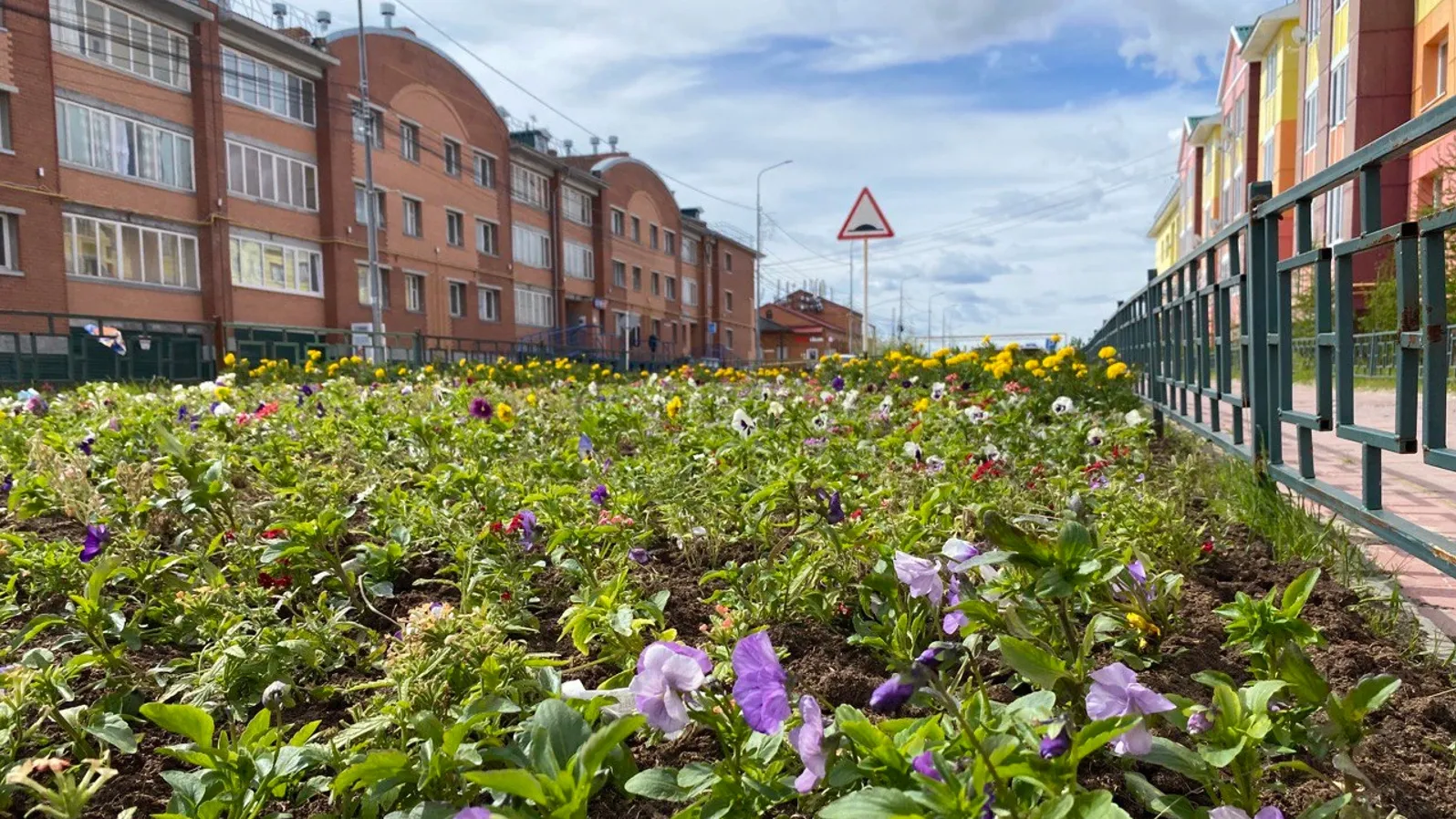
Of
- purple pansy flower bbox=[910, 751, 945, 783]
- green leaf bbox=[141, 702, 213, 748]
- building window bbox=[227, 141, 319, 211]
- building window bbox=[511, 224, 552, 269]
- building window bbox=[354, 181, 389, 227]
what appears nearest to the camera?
purple pansy flower bbox=[910, 751, 945, 783]

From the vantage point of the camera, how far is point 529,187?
35.3 meters

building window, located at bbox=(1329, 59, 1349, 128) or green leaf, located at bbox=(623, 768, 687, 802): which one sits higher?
building window, located at bbox=(1329, 59, 1349, 128)

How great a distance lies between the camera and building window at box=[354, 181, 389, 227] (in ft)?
84.0

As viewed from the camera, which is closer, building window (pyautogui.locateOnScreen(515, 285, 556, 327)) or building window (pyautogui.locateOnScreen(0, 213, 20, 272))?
building window (pyautogui.locateOnScreen(0, 213, 20, 272))

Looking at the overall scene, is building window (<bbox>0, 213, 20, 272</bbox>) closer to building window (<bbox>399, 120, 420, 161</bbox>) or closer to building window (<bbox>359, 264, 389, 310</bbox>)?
building window (<bbox>359, 264, 389, 310</bbox>)

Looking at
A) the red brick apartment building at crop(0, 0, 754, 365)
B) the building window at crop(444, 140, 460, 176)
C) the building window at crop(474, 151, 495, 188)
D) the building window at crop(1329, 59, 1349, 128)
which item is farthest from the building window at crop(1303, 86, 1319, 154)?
the building window at crop(474, 151, 495, 188)

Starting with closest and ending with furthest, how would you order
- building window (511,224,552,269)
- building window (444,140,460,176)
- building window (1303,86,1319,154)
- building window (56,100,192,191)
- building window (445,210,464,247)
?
1. building window (56,100,192,191)
2. building window (1303,86,1319,154)
3. building window (444,140,460,176)
4. building window (445,210,464,247)
5. building window (511,224,552,269)

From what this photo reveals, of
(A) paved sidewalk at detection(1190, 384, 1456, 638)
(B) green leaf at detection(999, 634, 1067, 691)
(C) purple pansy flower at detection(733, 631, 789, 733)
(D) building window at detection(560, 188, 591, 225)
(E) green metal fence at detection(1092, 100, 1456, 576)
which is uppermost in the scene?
(D) building window at detection(560, 188, 591, 225)

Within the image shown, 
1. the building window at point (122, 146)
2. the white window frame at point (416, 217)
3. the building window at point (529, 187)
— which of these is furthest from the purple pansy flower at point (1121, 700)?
the building window at point (529, 187)

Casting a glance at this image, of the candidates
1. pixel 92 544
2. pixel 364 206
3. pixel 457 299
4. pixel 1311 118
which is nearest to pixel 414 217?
pixel 364 206

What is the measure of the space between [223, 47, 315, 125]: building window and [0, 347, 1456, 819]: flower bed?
21.1m

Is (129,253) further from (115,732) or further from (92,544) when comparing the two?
(115,732)

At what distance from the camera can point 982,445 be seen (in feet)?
13.2

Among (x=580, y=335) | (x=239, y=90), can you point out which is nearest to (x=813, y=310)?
(x=580, y=335)
